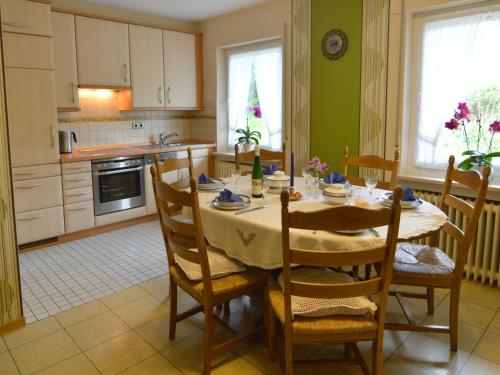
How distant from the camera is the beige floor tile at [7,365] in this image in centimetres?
210

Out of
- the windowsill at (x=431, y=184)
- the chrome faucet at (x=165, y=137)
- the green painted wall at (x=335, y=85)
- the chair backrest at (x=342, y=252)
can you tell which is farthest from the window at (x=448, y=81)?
the chrome faucet at (x=165, y=137)

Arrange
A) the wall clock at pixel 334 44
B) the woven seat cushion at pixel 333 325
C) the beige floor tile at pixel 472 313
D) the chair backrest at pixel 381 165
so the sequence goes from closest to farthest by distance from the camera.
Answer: the woven seat cushion at pixel 333 325 < the beige floor tile at pixel 472 313 < the chair backrest at pixel 381 165 < the wall clock at pixel 334 44

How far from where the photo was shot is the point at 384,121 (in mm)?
3520

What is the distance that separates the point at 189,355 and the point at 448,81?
2.79 meters

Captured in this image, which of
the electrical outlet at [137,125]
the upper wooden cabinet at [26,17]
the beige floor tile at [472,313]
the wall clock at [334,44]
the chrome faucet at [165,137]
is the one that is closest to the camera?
the beige floor tile at [472,313]

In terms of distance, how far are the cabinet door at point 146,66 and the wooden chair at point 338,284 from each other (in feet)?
12.1

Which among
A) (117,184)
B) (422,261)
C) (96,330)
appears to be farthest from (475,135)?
(117,184)

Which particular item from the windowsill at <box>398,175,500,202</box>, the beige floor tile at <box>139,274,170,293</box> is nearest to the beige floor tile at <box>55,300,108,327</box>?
the beige floor tile at <box>139,274,170,293</box>

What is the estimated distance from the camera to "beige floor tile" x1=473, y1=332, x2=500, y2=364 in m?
2.19

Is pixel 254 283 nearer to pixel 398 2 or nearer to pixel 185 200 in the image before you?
pixel 185 200

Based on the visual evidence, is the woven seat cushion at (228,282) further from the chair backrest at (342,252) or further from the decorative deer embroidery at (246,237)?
the chair backrest at (342,252)

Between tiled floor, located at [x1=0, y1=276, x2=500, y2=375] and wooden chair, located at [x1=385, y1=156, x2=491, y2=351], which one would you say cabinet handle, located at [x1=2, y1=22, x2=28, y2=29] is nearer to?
tiled floor, located at [x1=0, y1=276, x2=500, y2=375]

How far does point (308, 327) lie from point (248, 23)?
3.85 meters

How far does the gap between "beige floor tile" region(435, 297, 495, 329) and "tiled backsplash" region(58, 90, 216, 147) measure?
3.52 metres
